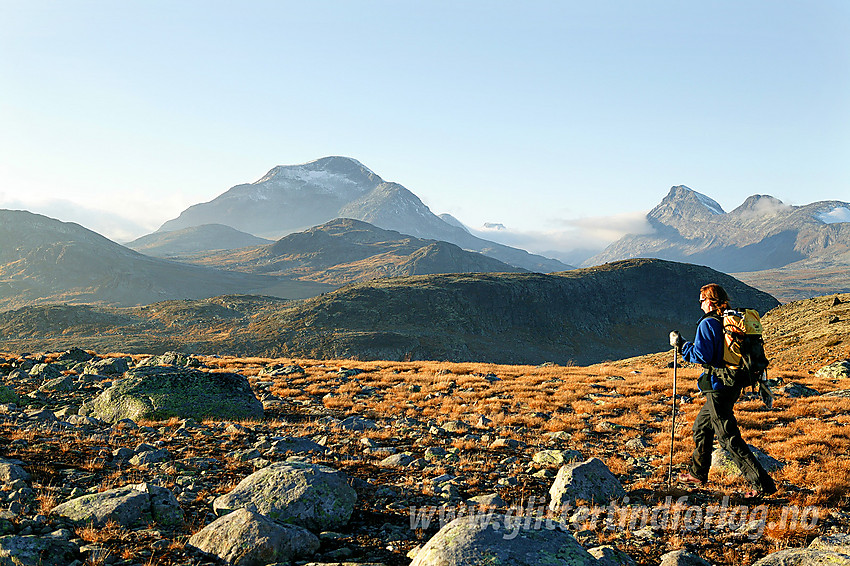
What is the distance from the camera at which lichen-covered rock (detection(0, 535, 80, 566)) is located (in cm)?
474

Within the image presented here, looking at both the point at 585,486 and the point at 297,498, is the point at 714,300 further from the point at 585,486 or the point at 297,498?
the point at 297,498

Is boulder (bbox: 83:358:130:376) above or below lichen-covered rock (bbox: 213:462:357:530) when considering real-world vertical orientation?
below

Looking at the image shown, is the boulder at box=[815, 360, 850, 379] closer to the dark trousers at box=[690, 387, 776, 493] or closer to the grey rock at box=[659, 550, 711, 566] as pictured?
the dark trousers at box=[690, 387, 776, 493]

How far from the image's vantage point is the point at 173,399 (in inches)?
531

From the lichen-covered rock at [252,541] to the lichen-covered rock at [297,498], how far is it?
0.67 meters

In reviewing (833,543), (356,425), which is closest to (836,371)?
(833,543)

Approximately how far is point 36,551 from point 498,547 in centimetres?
482

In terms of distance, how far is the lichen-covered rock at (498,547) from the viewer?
446 centimetres

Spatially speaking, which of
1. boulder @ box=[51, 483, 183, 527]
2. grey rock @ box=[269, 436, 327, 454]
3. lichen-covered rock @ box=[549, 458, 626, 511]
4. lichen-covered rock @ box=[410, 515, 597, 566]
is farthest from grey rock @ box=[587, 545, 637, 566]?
grey rock @ box=[269, 436, 327, 454]

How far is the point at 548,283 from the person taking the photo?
113125 millimetres

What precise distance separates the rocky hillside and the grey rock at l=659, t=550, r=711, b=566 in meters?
65.6

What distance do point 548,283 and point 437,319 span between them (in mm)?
34946

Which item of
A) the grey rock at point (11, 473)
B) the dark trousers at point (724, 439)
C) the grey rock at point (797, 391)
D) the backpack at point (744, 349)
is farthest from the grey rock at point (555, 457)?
the grey rock at point (797, 391)

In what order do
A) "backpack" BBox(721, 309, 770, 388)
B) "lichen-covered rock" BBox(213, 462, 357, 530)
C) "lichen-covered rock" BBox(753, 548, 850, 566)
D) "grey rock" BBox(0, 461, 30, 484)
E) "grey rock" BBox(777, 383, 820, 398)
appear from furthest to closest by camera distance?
"grey rock" BBox(777, 383, 820, 398)
"backpack" BBox(721, 309, 770, 388)
"grey rock" BBox(0, 461, 30, 484)
"lichen-covered rock" BBox(213, 462, 357, 530)
"lichen-covered rock" BBox(753, 548, 850, 566)
